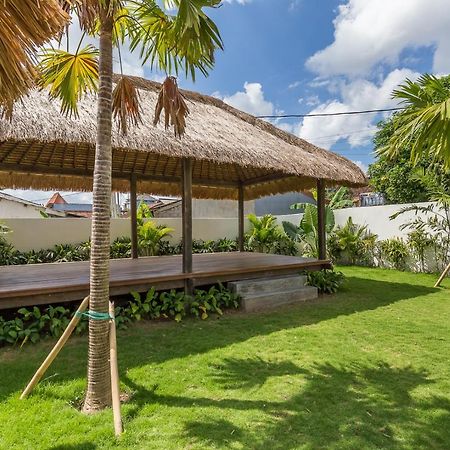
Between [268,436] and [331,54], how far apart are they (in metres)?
13.7

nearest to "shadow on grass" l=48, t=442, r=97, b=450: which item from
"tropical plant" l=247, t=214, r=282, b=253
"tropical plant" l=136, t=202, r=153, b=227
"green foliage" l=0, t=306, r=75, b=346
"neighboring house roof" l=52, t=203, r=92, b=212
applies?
"green foliage" l=0, t=306, r=75, b=346

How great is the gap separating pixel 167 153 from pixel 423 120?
137 inches

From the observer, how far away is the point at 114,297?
570 cm

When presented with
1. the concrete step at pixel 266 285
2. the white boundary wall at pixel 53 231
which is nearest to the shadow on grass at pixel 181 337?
the concrete step at pixel 266 285

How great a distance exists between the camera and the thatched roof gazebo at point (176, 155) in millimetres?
5027

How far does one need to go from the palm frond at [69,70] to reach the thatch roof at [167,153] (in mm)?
964

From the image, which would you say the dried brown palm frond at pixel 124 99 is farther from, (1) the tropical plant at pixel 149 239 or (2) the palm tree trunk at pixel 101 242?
(1) the tropical plant at pixel 149 239

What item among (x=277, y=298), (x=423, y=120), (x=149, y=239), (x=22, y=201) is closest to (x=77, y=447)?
(x=423, y=120)

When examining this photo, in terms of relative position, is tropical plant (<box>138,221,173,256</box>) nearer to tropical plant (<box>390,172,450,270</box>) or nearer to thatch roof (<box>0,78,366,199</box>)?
thatch roof (<box>0,78,366,199</box>)

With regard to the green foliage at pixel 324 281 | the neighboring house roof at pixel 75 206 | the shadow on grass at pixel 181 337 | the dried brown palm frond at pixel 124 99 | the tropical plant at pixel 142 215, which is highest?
the neighboring house roof at pixel 75 206

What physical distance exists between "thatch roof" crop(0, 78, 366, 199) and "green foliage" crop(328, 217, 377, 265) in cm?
307

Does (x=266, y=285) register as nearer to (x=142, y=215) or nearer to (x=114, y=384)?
(x=114, y=384)

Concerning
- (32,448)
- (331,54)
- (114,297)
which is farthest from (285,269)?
(331,54)

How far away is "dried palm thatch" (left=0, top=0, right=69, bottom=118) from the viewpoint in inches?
73.5
